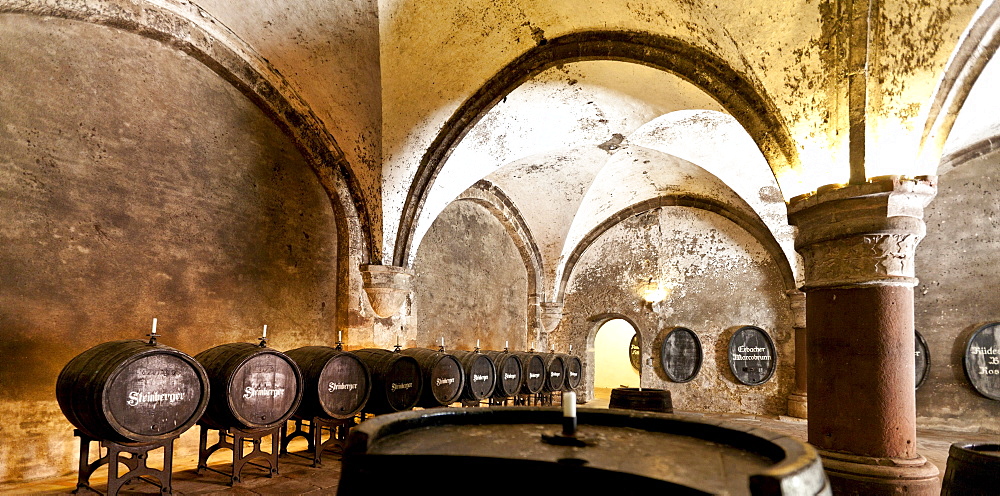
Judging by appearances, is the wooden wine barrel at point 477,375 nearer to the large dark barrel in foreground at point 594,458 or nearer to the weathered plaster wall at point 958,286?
→ the large dark barrel in foreground at point 594,458

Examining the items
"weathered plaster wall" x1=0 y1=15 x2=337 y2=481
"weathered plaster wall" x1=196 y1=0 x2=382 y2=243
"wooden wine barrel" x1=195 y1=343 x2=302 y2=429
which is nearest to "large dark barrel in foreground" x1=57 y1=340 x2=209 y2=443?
"wooden wine barrel" x1=195 y1=343 x2=302 y2=429

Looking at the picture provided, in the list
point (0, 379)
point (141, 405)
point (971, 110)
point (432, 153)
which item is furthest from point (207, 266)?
point (971, 110)

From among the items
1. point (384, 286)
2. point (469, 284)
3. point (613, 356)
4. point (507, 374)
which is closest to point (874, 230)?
point (507, 374)

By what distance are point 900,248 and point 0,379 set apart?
21.4 ft

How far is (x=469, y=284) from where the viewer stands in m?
10.6

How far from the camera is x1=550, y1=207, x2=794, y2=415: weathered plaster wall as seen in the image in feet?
36.8

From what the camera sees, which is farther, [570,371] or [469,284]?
[469,284]

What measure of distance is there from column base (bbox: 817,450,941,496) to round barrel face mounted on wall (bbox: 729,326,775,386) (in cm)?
775

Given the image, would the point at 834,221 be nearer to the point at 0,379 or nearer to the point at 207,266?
the point at 207,266

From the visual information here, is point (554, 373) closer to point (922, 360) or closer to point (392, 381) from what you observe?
point (392, 381)

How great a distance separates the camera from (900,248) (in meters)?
3.84

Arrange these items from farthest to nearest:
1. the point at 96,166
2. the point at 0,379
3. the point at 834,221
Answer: the point at 96,166
the point at 0,379
the point at 834,221

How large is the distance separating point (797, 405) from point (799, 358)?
828mm

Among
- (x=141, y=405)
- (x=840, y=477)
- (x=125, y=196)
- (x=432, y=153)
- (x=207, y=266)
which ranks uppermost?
(x=432, y=153)
